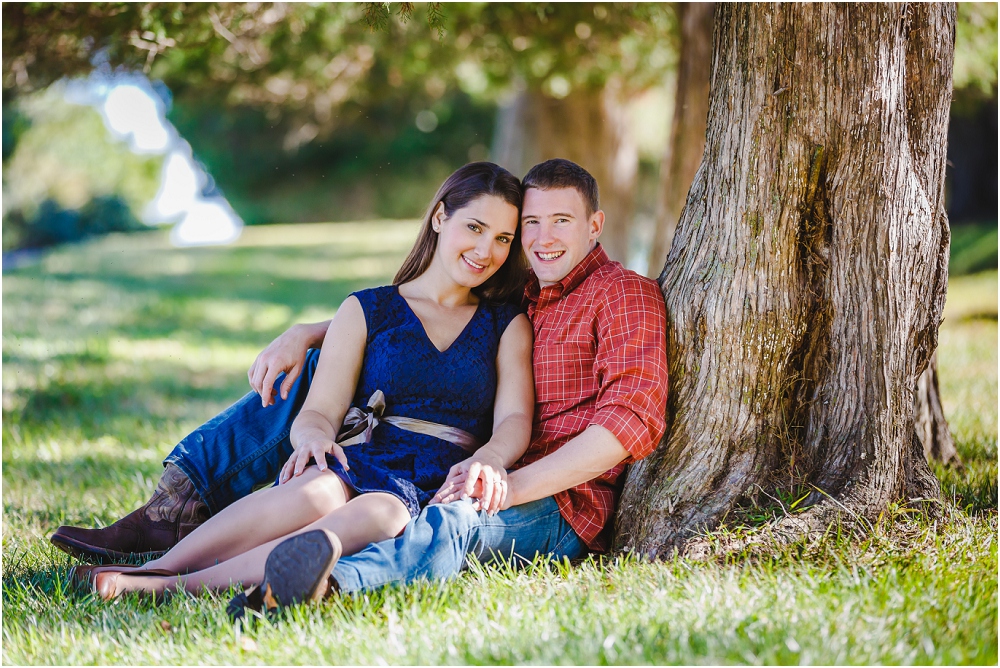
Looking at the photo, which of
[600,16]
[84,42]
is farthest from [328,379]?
[600,16]

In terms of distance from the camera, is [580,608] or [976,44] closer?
[580,608]

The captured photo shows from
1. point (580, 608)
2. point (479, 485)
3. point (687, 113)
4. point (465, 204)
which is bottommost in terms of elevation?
point (580, 608)

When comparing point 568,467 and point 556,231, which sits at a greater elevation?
point 556,231

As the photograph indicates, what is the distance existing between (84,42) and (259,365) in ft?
9.31

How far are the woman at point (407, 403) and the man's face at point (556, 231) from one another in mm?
100

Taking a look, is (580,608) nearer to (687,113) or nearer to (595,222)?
(595,222)

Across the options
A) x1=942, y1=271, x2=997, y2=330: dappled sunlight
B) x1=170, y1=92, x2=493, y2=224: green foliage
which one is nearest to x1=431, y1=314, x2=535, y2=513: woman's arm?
x1=942, y1=271, x2=997, y2=330: dappled sunlight

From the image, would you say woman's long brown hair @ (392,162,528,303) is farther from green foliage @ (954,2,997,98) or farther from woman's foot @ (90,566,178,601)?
green foliage @ (954,2,997,98)

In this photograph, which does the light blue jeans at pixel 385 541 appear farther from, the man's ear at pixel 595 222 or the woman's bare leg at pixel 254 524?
the man's ear at pixel 595 222

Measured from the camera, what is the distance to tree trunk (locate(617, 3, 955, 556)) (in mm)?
2855

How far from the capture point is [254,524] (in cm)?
278

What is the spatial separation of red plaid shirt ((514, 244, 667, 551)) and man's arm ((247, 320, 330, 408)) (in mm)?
891

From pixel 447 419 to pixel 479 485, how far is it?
40cm

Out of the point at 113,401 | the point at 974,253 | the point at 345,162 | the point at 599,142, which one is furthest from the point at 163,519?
the point at 345,162
